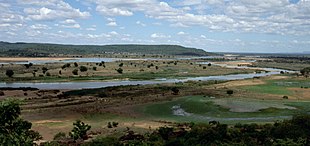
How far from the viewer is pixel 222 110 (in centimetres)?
4778

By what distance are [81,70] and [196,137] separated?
8084 cm

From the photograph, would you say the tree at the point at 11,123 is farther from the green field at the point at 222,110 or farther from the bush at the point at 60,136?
the green field at the point at 222,110

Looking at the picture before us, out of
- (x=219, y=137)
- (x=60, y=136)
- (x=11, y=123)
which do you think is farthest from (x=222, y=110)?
(x=11, y=123)

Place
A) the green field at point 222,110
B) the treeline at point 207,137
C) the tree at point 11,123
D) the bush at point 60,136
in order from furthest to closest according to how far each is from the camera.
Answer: the green field at point 222,110, the bush at point 60,136, the treeline at point 207,137, the tree at point 11,123

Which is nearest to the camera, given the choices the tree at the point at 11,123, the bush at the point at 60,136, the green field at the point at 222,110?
the tree at the point at 11,123

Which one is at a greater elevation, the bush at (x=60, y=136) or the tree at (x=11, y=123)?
the tree at (x=11, y=123)

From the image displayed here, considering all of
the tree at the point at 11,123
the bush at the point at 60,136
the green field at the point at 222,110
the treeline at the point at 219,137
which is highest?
the tree at the point at 11,123

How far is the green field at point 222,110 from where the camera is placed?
1735 inches

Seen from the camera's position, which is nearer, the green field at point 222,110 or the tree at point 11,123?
the tree at point 11,123

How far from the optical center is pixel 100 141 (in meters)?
29.1

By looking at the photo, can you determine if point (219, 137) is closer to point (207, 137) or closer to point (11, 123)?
point (207, 137)

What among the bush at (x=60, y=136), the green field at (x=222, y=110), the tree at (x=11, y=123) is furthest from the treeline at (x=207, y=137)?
the green field at (x=222, y=110)

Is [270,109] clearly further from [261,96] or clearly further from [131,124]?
[131,124]

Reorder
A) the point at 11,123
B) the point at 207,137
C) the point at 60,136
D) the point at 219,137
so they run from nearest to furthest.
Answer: the point at 11,123 < the point at 207,137 < the point at 219,137 < the point at 60,136
